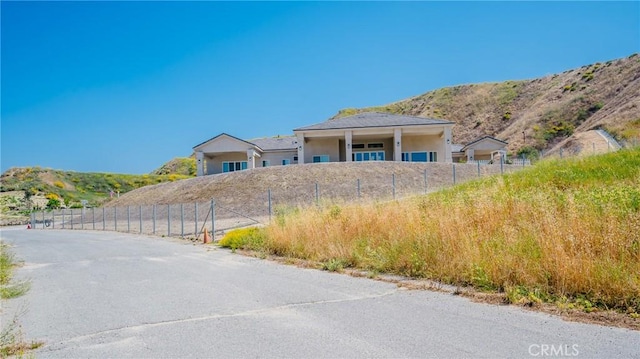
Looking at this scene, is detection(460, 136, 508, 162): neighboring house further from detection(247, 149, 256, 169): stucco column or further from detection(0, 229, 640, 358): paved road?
detection(0, 229, 640, 358): paved road

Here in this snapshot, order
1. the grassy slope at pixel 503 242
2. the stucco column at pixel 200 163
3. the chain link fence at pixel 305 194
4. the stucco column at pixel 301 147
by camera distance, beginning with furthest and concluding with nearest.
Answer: the stucco column at pixel 200 163
the stucco column at pixel 301 147
the chain link fence at pixel 305 194
the grassy slope at pixel 503 242

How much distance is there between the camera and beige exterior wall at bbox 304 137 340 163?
144 feet

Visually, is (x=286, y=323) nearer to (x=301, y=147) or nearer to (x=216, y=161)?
(x=301, y=147)

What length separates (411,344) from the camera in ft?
14.3

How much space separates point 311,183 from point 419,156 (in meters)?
15.7

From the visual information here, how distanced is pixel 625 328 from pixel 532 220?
3433mm

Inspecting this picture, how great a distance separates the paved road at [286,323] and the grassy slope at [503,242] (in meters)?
0.86

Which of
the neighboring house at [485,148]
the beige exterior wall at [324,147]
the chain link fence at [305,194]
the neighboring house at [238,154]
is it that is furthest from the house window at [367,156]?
the neighboring house at [485,148]

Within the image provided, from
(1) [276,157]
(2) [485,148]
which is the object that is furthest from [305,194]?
(2) [485,148]

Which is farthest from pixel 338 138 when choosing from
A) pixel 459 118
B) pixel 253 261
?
pixel 459 118

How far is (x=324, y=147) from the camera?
44.1m

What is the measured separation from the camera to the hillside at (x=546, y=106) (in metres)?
57.9

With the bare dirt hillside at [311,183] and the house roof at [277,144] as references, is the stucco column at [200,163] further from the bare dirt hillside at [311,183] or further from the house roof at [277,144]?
the bare dirt hillside at [311,183]

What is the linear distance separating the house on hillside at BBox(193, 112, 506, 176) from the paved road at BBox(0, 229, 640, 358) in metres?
32.9
